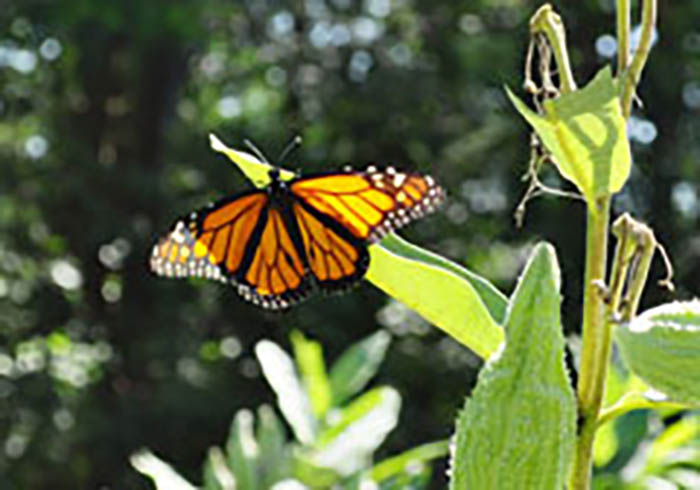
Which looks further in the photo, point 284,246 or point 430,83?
point 430,83

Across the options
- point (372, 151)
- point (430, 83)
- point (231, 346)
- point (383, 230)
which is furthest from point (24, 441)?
point (383, 230)

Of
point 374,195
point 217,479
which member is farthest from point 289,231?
point 217,479

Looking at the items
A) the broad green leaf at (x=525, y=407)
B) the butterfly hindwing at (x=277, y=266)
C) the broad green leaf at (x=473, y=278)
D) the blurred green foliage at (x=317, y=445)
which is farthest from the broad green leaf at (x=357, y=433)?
the broad green leaf at (x=525, y=407)

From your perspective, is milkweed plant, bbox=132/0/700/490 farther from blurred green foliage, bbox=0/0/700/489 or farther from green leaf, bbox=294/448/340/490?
blurred green foliage, bbox=0/0/700/489

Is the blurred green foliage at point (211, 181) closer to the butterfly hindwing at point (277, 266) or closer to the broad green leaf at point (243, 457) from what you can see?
the broad green leaf at point (243, 457)

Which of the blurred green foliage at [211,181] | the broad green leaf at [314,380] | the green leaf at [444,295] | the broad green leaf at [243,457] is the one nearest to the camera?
the green leaf at [444,295]

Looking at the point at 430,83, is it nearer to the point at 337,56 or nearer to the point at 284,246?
the point at 337,56

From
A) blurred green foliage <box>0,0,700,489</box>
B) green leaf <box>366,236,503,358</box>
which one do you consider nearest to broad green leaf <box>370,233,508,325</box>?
green leaf <box>366,236,503,358</box>
